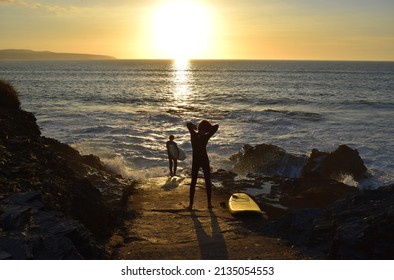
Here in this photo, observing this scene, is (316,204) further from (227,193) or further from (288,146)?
(288,146)

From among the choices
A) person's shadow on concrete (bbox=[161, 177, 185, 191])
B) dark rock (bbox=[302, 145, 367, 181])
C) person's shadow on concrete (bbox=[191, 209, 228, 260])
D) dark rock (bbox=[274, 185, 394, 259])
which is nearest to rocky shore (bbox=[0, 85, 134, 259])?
person's shadow on concrete (bbox=[161, 177, 185, 191])

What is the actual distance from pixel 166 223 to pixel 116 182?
477 centimetres

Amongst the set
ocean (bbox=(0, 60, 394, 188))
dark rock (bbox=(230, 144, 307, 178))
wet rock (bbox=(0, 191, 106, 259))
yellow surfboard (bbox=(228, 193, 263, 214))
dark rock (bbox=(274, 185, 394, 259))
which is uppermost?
wet rock (bbox=(0, 191, 106, 259))

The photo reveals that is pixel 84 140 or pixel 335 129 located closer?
pixel 84 140

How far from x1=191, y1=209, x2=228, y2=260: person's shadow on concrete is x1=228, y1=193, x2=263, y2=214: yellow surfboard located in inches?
31.7

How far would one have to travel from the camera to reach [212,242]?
7.70 m

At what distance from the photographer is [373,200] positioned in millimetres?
7582


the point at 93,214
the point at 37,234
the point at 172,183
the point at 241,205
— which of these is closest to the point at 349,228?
the point at 241,205

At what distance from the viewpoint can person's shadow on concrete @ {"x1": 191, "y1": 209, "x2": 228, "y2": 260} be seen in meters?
6.99

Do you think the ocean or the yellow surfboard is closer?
the yellow surfboard

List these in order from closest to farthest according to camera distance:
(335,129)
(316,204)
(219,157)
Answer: (316,204) → (219,157) → (335,129)

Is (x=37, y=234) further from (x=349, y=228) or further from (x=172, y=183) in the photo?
(x=172, y=183)

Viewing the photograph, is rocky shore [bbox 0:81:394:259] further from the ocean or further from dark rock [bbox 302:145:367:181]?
the ocean
